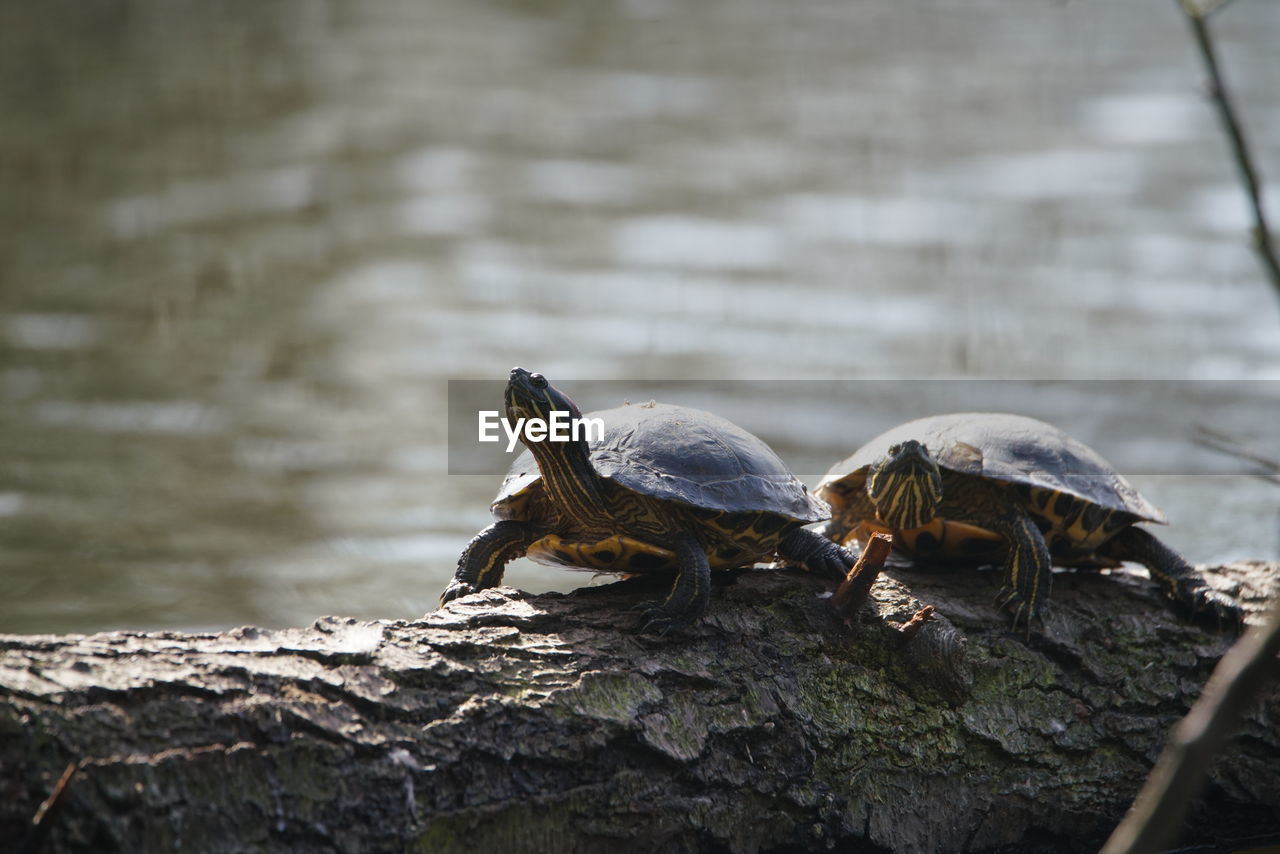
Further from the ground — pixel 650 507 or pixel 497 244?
pixel 497 244

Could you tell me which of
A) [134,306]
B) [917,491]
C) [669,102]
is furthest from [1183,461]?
[669,102]

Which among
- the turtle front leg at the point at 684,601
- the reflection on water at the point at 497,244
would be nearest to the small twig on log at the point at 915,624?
the turtle front leg at the point at 684,601

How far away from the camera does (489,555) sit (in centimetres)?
299

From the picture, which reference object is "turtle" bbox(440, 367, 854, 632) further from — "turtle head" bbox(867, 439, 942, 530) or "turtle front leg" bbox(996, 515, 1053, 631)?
"turtle front leg" bbox(996, 515, 1053, 631)

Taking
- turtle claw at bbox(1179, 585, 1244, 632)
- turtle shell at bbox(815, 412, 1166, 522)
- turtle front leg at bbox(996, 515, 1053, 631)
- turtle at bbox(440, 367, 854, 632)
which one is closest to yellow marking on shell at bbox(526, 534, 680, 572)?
turtle at bbox(440, 367, 854, 632)

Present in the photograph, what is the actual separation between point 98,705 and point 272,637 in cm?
38

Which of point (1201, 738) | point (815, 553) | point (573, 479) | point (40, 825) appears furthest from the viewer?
point (815, 553)

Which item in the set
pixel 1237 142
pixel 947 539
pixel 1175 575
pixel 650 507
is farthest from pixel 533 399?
pixel 1175 575

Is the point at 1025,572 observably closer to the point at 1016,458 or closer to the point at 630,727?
the point at 1016,458

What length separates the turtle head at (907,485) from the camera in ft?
9.96

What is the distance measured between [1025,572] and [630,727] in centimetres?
116

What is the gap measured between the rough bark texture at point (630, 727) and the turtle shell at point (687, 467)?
0.23 metres

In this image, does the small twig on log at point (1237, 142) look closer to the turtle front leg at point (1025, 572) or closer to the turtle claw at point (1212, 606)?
the turtle front leg at point (1025, 572)

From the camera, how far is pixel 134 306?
879 cm
